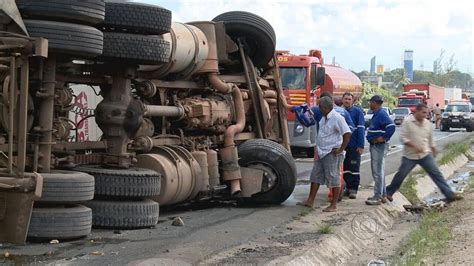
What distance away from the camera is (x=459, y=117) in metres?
43.5

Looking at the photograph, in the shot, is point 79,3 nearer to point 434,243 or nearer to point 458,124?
point 434,243

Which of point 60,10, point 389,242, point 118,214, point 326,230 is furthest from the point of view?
point 389,242

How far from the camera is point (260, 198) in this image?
33.1 ft

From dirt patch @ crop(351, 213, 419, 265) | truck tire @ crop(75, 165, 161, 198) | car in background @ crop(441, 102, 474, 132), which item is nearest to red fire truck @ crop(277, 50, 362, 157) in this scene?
dirt patch @ crop(351, 213, 419, 265)

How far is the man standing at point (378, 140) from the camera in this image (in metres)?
10.8

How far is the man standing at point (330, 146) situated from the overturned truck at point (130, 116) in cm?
44

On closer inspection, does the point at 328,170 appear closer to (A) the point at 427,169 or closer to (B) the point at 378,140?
(B) the point at 378,140

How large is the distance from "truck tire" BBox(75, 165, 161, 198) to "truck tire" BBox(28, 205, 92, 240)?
611 millimetres

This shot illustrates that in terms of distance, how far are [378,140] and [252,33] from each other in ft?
7.84

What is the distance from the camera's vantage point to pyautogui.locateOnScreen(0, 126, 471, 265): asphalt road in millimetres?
6266

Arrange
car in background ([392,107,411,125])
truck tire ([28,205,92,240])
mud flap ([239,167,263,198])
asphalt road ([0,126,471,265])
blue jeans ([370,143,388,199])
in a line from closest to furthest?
asphalt road ([0,126,471,265]) < truck tire ([28,205,92,240]) < mud flap ([239,167,263,198]) < blue jeans ([370,143,388,199]) < car in background ([392,107,411,125])

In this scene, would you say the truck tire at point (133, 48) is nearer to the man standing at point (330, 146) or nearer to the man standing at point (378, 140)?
the man standing at point (330, 146)

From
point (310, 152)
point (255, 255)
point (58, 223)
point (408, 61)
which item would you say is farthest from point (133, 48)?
point (408, 61)

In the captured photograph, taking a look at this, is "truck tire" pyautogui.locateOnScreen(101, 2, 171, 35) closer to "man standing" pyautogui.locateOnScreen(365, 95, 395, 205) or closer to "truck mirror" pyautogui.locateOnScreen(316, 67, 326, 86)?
"man standing" pyautogui.locateOnScreen(365, 95, 395, 205)
